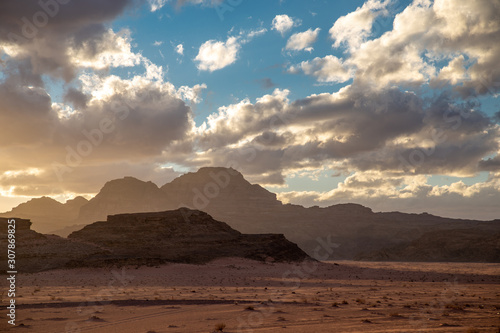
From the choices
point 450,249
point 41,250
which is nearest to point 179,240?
point 41,250

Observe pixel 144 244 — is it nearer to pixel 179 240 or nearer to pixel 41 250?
pixel 179 240

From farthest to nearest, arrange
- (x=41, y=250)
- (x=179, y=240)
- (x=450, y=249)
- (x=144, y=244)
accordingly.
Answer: (x=450, y=249)
(x=179, y=240)
(x=144, y=244)
(x=41, y=250)

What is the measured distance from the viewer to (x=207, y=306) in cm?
1741

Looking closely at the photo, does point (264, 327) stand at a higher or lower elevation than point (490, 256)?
higher

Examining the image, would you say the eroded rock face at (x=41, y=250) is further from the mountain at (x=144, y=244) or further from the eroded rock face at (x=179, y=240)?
the eroded rock face at (x=179, y=240)

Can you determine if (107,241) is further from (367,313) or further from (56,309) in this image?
(367,313)

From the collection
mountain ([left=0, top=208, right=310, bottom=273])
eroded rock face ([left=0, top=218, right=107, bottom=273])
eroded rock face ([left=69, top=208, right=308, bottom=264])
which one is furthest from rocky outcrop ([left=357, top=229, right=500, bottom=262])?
eroded rock face ([left=0, top=218, right=107, bottom=273])

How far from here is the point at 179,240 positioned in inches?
2635

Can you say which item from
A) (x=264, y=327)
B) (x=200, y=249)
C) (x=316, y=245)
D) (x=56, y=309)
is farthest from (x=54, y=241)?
(x=316, y=245)

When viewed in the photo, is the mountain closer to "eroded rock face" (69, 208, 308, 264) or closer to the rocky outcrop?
"eroded rock face" (69, 208, 308, 264)

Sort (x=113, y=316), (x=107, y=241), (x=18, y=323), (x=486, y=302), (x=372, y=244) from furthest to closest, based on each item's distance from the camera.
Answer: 1. (x=372, y=244)
2. (x=107, y=241)
3. (x=486, y=302)
4. (x=113, y=316)
5. (x=18, y=323)

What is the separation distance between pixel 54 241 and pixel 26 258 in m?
8.32

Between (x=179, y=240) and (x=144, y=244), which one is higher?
(x=179, y=240)

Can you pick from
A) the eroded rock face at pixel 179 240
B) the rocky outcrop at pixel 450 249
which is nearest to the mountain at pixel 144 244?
the eroded rock face at pixel 179 240
